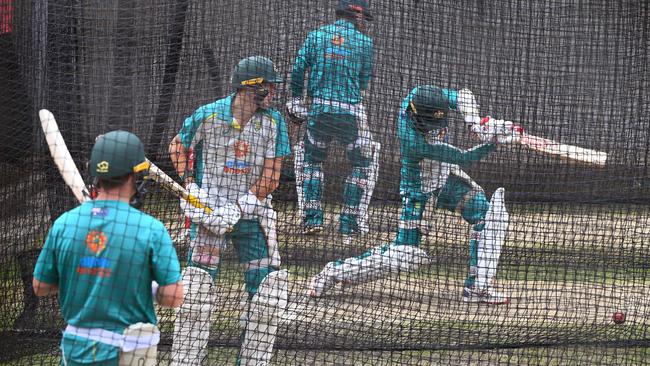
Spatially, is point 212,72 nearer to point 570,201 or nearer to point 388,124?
point 388,124

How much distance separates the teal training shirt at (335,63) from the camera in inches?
231

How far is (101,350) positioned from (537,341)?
313 cm

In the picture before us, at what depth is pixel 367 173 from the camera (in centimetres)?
697


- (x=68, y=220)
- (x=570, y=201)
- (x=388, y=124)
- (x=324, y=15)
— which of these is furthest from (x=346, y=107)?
(x=68, y=220)

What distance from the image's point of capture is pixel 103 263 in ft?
12.2

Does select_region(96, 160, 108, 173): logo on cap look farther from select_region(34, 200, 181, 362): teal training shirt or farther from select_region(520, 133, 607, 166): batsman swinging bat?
select_region(520, 133, 607, 166): batsman swinging bat

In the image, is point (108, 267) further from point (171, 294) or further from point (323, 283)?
point (323, 283)

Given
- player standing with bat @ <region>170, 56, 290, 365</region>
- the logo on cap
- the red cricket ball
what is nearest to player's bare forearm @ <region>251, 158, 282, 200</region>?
player standing with bat @ <region>170, 56, 290, 365</region>

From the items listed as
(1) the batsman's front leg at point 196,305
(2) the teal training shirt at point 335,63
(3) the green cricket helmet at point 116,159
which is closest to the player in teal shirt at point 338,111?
(2) the teal training shirt at point 335,63

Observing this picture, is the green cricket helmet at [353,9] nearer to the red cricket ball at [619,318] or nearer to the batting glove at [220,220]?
the batting glove at [220,220]

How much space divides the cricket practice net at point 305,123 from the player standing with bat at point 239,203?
378 mm

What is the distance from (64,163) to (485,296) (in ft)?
10.5

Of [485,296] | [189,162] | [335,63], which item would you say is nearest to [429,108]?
[335,63]

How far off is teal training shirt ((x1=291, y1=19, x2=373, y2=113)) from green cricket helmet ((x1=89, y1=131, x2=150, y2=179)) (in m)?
2.04
